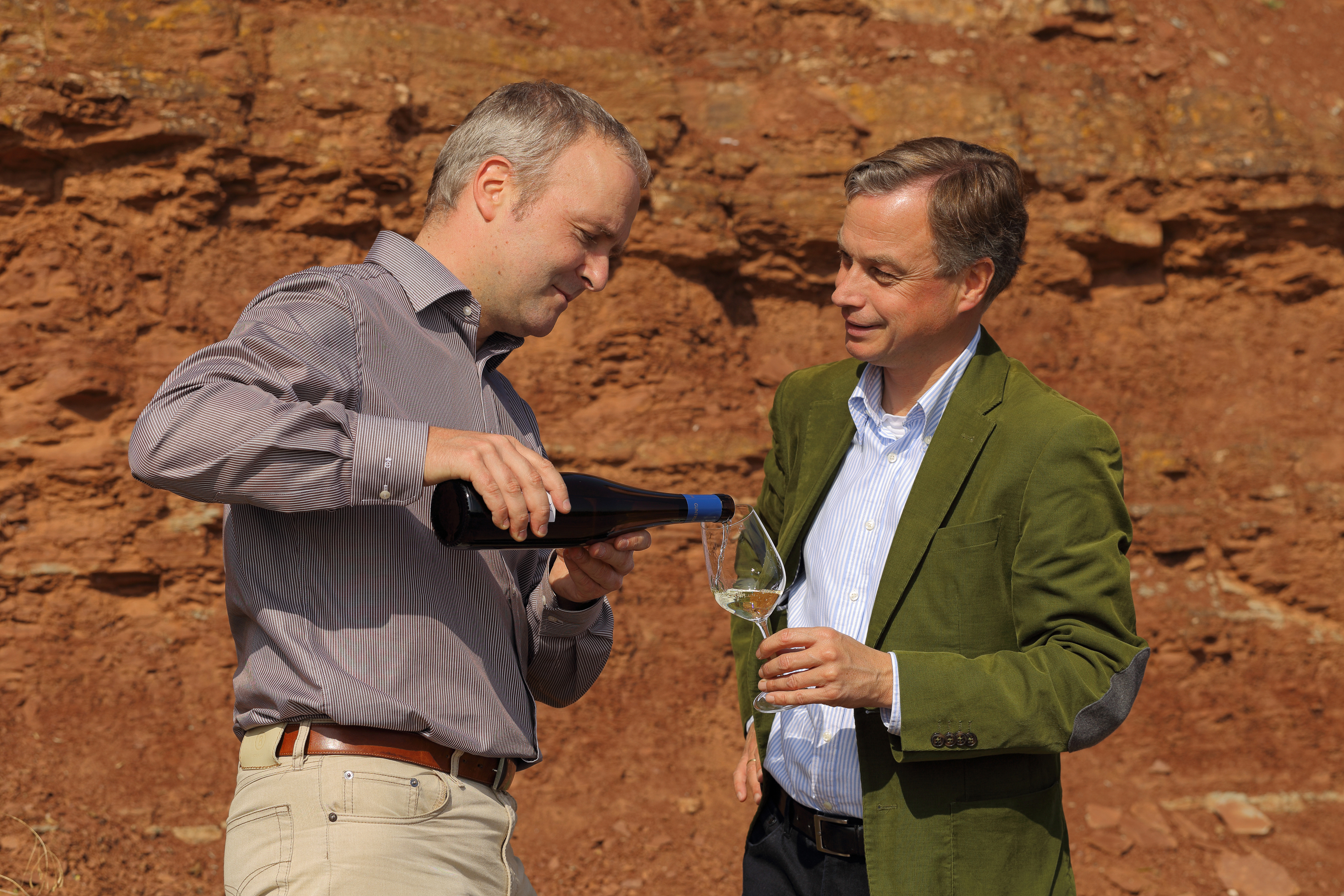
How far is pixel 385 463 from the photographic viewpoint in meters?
1.82

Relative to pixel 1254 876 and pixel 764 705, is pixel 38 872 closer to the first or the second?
pixel 764 705

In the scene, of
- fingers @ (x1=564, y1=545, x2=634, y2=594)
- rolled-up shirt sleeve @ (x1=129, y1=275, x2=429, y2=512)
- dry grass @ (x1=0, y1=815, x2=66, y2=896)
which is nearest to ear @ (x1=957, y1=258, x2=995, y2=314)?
fingers @ (x1=564, y1=545, x2=634, y2=594)

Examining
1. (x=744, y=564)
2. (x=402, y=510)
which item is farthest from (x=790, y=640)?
(x=402, y=510)

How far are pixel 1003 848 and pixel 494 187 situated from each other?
1.90 metres

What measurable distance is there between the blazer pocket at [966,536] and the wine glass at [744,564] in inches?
15.6

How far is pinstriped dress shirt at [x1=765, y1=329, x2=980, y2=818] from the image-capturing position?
258cm

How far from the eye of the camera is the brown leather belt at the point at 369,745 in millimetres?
2008

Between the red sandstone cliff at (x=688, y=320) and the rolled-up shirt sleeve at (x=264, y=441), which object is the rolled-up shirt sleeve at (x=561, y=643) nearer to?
the rolled-up shirt sleeve at (x=264, y=441)

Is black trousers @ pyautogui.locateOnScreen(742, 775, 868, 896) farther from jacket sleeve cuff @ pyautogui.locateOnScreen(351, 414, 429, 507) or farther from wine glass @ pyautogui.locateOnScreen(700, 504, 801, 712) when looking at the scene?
jacket sleeve cuff @ pyautogui.locateOnScreen(351, 414, 429, 507)

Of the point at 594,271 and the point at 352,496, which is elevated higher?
the point at 594,271

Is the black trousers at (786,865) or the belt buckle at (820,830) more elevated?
the belt buckle at (820,830)

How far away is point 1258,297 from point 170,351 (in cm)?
657

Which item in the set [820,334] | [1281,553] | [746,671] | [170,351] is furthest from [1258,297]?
[170,351]

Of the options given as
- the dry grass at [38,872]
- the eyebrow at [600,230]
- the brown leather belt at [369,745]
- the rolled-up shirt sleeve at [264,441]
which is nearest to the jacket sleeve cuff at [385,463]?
the rolled-up shirt sleeve at [264,441]
